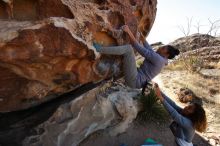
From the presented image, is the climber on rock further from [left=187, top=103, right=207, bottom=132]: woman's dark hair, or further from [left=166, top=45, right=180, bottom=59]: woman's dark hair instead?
[left=187, top=103, right=207, bottom=132]: woman's dark hair

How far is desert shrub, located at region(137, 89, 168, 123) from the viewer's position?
661cm

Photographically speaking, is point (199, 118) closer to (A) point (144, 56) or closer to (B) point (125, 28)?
(A) point (144, 56)

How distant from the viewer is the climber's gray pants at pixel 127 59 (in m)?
4.54

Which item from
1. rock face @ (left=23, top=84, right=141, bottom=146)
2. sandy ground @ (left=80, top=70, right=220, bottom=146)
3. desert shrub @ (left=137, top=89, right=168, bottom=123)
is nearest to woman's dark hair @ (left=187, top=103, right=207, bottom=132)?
rock face @ (left=23, top=84, right=141, bottom=146)

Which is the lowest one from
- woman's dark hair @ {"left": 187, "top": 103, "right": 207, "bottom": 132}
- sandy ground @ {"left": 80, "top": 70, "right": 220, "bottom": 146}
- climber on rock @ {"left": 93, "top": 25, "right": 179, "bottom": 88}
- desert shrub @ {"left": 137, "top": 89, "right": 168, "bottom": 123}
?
sandy ground @ {"left": 80, "top": 70, "right": 220, "bottom": 146}

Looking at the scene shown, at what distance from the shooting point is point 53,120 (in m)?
5.06

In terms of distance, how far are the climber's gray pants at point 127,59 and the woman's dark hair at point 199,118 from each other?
3.16 feet

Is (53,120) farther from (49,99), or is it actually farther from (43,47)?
(43,47)

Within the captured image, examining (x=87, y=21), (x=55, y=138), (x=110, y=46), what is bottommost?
(x=55, y=138)

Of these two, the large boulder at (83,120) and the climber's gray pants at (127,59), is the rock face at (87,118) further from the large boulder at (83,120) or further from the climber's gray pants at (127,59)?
the climber's gray pants at (127,59)

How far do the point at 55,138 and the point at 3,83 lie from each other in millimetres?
1250

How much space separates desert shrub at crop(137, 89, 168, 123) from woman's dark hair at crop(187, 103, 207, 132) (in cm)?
191

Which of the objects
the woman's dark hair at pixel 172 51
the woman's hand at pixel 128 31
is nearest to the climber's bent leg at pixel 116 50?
the woman's hand at pixel 128 31

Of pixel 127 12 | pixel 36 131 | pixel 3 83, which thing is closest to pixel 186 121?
pixel 127 12
